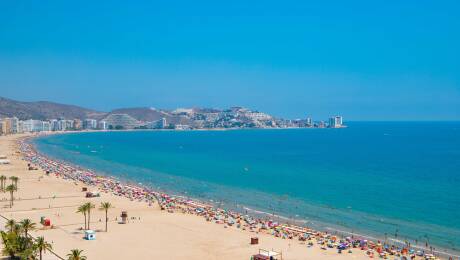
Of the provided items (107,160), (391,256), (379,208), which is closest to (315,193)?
(379,208)

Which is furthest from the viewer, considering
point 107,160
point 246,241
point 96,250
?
point 107,160

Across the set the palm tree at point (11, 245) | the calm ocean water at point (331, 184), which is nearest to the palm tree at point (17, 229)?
the palm tree at point (11, 245)

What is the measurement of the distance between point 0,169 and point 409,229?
65.9 meters

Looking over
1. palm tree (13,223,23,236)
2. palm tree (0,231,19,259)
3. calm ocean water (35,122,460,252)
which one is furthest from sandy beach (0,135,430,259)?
calm ocean water (35,122,460,252)

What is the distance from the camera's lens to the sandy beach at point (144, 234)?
32781mm

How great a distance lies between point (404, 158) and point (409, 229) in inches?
2742

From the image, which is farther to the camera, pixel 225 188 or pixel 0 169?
pixel 0 169

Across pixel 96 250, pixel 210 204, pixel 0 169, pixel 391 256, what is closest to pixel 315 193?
pixel 210 204

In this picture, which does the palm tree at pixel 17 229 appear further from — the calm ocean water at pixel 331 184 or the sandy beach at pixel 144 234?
the calm ocean water at pixel 331 184

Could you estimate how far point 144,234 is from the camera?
38094mm

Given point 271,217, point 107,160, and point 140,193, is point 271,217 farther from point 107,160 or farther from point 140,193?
point 107,160

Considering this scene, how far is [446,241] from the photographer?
39344 millimetres

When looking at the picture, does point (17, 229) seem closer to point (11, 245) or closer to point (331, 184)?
point (11, 245)

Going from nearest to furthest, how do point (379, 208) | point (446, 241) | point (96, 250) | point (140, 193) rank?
point (96, 250) < point (446, 241) < point (379, 208) < point (140, 193)
